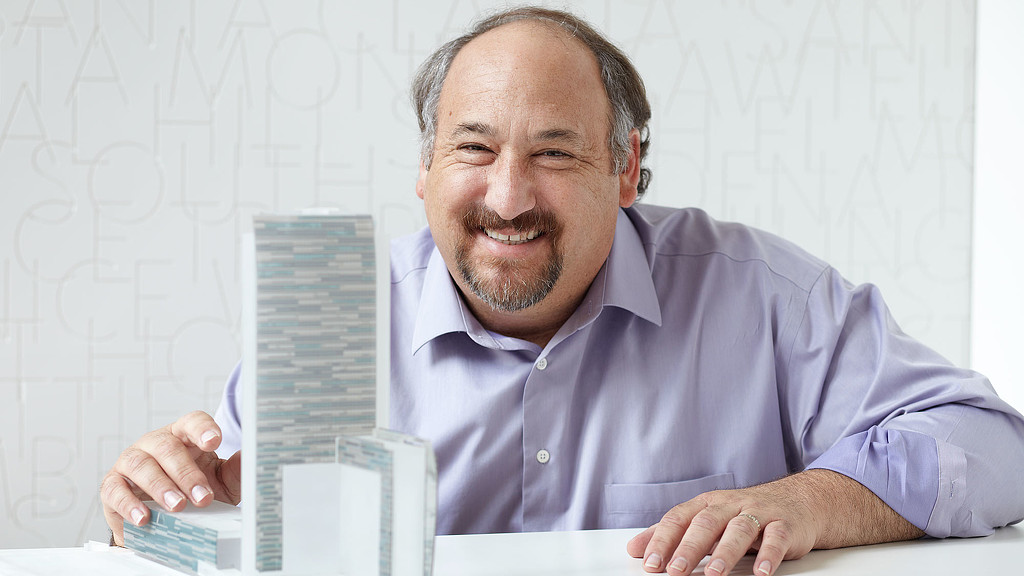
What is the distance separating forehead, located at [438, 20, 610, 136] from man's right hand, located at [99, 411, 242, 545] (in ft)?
2.10

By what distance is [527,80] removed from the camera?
4.53ft

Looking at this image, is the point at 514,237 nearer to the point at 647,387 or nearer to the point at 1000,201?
the point at 647,387

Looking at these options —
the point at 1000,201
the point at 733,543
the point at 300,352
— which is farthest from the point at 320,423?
the point at 1000,201

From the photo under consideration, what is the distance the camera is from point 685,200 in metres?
2.68

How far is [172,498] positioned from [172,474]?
0.11ft

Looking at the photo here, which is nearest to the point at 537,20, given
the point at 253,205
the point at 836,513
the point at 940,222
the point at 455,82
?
the point at 455,82

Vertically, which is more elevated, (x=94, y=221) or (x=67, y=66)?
(x=67, y=66)

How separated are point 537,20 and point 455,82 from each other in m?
0.17

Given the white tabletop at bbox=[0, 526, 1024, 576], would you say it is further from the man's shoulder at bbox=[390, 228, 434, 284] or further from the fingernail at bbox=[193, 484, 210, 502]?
the man's shoulder at bbox=[390, 228, 434, 284]

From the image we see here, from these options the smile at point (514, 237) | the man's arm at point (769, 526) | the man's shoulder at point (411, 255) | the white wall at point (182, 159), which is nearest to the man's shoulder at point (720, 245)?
the smile at point (514, 237)

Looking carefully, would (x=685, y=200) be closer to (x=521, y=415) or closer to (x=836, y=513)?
(x=521, y=415)

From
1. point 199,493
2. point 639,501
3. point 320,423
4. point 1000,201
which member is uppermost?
point 1000,201

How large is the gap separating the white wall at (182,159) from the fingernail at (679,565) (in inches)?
68.4

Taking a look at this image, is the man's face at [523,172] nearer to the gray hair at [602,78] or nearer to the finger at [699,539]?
the gray hair at [602,78]
